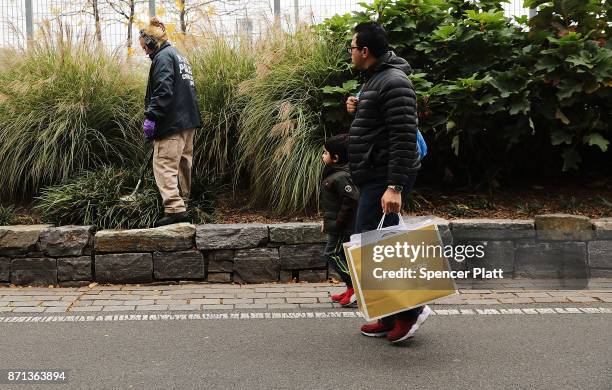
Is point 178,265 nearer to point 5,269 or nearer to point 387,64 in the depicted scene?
point 5,269

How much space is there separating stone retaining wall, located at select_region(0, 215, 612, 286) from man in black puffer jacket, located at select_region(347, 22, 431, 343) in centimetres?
183

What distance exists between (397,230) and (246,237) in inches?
89.6

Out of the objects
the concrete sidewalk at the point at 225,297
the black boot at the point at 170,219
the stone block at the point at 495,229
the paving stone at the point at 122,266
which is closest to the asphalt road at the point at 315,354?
the concrete sidewalk at the point at 225,297

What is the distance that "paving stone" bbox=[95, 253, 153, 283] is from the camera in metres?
6.02

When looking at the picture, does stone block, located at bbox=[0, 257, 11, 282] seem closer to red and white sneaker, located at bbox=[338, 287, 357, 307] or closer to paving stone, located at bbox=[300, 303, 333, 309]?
paving stone, located at bbox=[300, 303, 333, 309]

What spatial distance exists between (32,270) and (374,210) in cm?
330

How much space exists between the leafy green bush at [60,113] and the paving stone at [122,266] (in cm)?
131

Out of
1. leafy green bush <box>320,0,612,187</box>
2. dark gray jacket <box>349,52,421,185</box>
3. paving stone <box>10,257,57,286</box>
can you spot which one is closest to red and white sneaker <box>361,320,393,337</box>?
dark gray jacket <box>349,52,421,185</box>

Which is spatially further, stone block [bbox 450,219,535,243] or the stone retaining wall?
stone block [bbox 450,219,535,243]

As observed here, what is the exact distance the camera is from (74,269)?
6.02 meters

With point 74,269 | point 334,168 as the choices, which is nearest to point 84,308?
point 74,269

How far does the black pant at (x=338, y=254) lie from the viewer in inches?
205

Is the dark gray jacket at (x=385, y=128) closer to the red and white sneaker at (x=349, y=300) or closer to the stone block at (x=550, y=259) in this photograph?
the red and white sneaker at (x=349, y=300)

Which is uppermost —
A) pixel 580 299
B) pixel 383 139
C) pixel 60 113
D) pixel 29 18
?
pixel 29 18
